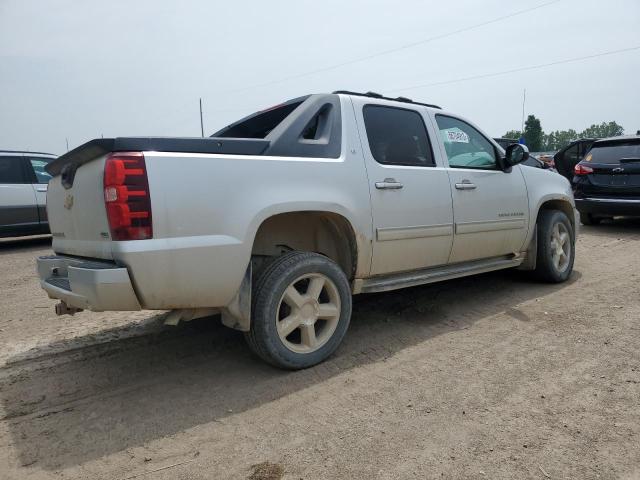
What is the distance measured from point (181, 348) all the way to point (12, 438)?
1.24 metres

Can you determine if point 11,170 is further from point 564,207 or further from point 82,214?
point 564,207

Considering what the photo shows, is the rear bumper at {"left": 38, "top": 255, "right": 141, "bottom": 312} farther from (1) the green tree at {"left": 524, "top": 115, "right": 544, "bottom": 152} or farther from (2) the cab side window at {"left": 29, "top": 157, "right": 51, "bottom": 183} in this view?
(1) the green tree at {"left": 524, "top": 115, "right": 544, "bottom": 152}

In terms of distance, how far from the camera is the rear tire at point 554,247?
471 cm

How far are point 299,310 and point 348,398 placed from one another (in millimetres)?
646

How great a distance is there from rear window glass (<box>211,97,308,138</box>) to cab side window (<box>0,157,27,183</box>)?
18.5 ft

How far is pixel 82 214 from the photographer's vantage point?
264 cm

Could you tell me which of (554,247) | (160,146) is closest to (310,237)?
(160,146)

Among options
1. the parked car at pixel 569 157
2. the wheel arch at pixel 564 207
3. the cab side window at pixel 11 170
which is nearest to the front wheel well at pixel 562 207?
the wheel arch at pixel 564 207

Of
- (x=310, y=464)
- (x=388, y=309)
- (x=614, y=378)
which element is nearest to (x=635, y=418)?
(x=614, y=378)

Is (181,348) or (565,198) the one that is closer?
(181,348)

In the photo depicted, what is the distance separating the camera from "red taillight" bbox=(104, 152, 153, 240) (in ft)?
7.53

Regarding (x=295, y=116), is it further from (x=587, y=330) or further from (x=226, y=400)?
(x=587, y=330)

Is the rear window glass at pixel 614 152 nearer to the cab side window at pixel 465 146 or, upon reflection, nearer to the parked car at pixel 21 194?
the cab side window at pixel 465 146

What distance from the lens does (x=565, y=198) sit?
5.01m
